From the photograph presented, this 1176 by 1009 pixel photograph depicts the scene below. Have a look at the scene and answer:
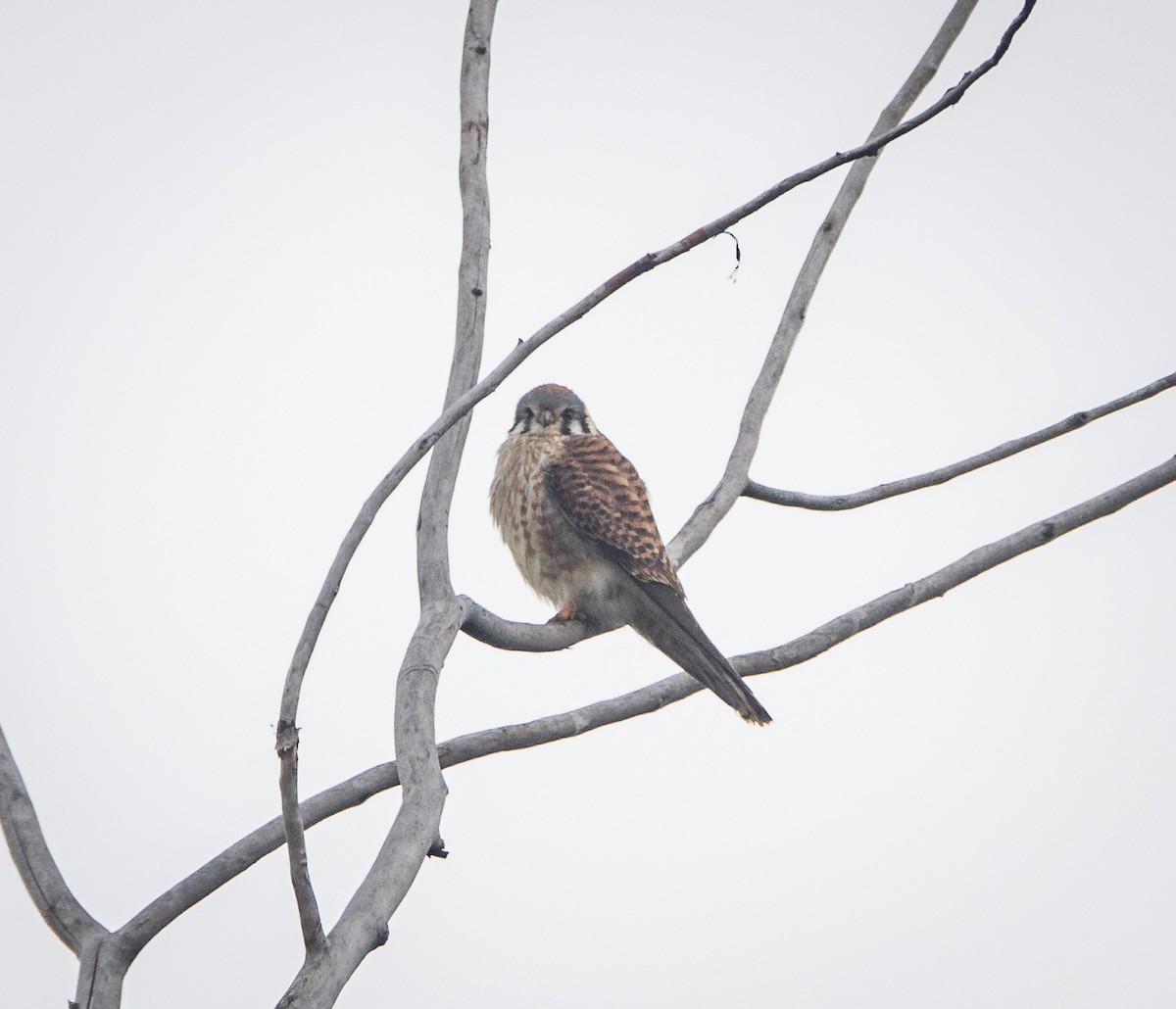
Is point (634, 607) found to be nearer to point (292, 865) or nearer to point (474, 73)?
point (474, 73)

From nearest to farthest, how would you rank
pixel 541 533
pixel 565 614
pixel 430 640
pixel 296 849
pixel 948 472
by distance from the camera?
pixel 296 849
pixel 430 640
pixel 948 472
pixel 565 614
pixel 541 533

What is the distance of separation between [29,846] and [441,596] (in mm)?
800

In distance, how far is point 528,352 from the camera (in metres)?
2.15

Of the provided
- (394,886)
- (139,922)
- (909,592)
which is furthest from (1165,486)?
(139,922)

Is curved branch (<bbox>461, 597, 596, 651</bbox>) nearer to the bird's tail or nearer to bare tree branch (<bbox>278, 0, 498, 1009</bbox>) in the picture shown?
bare tree branch (<bbox>278, 0, 498, 1009</bbox>)

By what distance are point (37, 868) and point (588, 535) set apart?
205cm

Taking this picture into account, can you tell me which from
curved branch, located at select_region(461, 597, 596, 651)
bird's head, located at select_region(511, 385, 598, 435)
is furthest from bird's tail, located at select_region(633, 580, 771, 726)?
bird's head, located at select_region(511, 385, 598, 435)

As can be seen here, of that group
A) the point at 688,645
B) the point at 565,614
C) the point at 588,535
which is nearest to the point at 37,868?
the point at 688,645

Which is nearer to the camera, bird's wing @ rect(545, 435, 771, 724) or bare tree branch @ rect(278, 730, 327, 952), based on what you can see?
bare tree branch @ rect(278, 730, 327, 952)

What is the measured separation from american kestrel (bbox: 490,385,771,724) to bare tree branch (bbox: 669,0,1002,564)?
141mm

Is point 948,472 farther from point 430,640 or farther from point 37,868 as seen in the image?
point 37,868

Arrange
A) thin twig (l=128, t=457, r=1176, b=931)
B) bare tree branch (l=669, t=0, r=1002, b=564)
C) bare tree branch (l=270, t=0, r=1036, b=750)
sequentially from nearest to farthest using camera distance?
1. bare tree branch (l=270, t=0, r=1036, b=750)
2. thin twig (l=128, t=457, r=1176, b=931)
3. bare tree branch (l=669, t=0, r=1002, b=564)

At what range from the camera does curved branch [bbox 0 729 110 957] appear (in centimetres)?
206

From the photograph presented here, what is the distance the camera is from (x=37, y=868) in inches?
82.7
